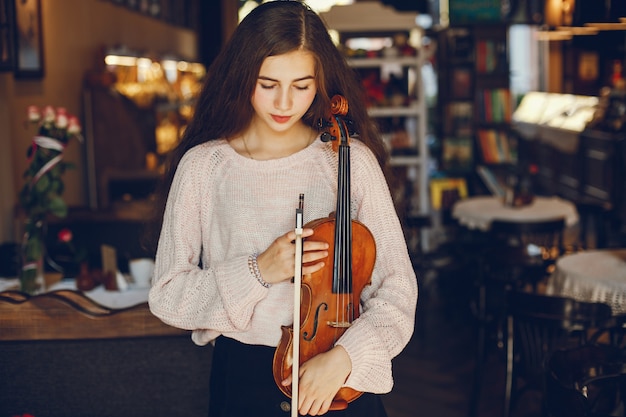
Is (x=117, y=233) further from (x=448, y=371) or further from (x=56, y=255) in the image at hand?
(x=448, y=371)

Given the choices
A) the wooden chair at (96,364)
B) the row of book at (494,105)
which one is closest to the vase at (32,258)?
the wooden chair at (96,364)

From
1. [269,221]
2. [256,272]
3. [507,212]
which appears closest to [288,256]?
[256,272]

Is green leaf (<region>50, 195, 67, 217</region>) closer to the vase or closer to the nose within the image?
the vase

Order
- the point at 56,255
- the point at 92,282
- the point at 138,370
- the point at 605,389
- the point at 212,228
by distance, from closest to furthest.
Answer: the point at 212,228
the point at 138,370
the point at 605,389
the point at 92,282
the point at 56,255

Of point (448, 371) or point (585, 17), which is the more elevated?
point (585, 17)

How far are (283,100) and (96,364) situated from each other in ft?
4.31

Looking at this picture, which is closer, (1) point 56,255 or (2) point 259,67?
(2) point 259,67

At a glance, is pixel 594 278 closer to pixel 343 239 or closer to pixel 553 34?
pixel 343 239

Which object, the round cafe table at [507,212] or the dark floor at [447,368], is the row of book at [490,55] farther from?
the dark floor at [447,368]

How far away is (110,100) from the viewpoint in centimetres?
629

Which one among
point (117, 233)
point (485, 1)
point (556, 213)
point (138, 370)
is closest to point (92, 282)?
point (138, 370)

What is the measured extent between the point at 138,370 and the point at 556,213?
13.1 feet

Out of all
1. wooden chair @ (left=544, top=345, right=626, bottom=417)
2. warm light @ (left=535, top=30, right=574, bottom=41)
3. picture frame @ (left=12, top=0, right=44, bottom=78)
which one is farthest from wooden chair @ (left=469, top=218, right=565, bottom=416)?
picture frame @ (left=12, top=0, right=44, bottom=78)

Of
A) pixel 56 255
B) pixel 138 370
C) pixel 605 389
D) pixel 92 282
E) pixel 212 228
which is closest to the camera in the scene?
pixel 212 228
